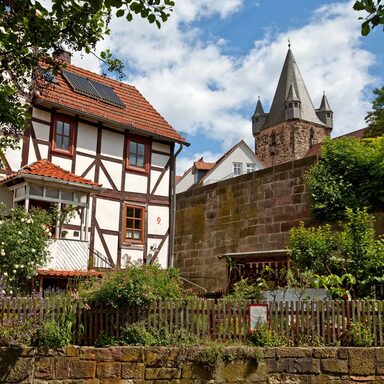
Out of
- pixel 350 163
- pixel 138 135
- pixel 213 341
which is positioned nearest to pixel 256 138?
pixel 138 135

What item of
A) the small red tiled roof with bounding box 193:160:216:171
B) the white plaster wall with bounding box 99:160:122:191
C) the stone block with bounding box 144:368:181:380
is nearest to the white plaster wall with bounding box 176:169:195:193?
the small red tiled roof with bounding box 193:160:216:171

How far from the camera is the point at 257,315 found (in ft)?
27.2

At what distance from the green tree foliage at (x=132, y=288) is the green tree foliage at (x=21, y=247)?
12.6ft

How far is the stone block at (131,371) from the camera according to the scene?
765 cm

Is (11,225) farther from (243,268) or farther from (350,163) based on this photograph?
(350,163)

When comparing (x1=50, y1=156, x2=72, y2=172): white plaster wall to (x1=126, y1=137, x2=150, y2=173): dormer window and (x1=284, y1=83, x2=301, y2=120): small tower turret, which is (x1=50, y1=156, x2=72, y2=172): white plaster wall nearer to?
(x1=126, y1=137, x2=150, y2=173): dormer window

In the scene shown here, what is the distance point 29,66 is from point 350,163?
30.0 feet

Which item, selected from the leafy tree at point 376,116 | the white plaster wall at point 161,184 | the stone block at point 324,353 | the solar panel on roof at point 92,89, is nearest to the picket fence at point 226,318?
the stone block at point 324,353

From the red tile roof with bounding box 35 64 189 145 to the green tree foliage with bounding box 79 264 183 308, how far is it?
27.1 feet

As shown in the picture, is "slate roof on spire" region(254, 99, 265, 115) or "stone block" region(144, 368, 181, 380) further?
"slate roof on spire" region(254, 99, 265, 115)

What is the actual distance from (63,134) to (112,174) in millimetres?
2035

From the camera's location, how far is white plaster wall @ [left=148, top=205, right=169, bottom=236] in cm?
1836

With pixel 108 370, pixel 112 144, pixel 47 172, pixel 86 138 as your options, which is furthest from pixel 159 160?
pixel 108 370

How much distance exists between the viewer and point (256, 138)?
68062mm
